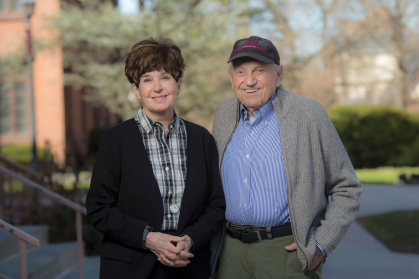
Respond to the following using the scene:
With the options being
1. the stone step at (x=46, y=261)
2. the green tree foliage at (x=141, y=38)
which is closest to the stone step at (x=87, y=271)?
the stone step at (x=46, y=261)

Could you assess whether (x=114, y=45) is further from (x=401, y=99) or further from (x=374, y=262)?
(x=401, y=99)

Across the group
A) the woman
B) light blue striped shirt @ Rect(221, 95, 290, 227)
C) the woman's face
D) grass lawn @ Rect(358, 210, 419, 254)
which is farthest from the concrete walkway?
the woman's face

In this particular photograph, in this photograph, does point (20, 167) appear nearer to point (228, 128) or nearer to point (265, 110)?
point (228, 128)

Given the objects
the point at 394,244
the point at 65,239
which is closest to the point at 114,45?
the point at 65,239

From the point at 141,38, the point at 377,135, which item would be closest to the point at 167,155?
the point at 141,38

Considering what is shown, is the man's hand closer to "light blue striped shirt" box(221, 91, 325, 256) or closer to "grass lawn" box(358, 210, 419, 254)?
"light blue striped shirt" box(221, 91, 325, 256)

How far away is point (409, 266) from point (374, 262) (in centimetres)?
44

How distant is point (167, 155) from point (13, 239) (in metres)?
4.02

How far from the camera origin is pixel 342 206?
266cm

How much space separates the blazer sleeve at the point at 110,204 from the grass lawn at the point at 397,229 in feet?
18.7

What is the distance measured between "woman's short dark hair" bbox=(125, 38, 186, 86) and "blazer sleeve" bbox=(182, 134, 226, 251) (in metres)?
0.54

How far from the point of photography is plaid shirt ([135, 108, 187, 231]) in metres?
2.52

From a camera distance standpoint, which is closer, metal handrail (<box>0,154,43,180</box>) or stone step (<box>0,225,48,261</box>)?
stone step (<box>0,225,48,261</box>)

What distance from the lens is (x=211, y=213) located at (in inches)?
103
